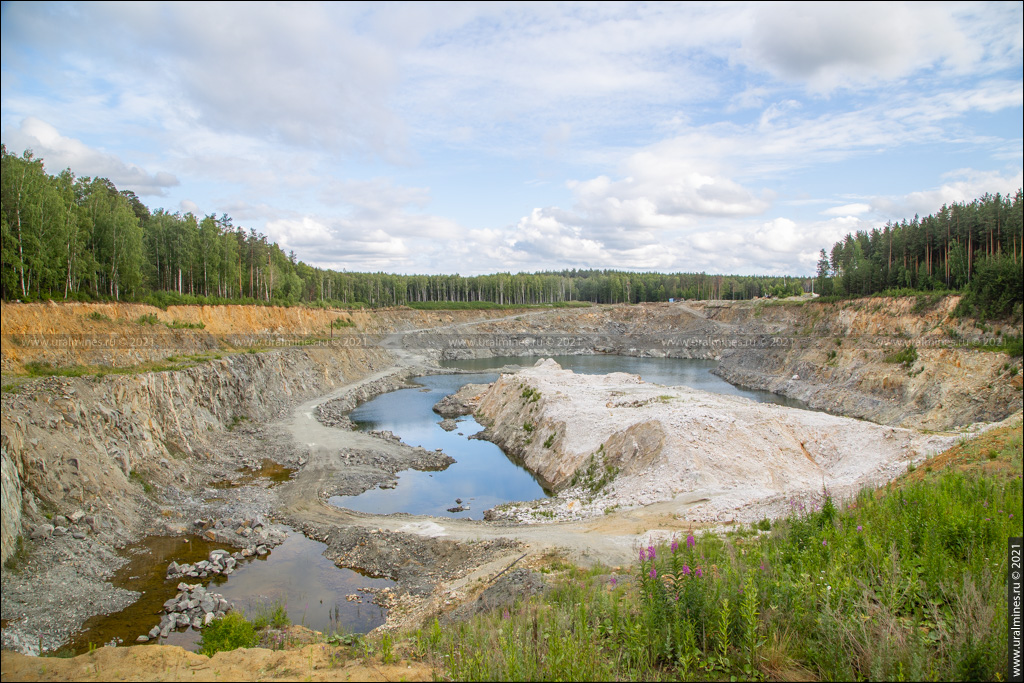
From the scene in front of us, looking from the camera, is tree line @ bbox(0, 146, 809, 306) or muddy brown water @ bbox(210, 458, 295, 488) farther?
tree line @ bbox(0, 146, 809, 306)

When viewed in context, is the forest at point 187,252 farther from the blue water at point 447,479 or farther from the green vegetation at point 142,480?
the blue water at point 447,479

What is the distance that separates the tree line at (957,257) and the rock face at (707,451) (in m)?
30.1

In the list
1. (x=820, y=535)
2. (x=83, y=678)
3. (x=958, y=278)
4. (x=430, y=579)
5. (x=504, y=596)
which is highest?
(x=958, y=278)

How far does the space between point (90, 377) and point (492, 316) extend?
97671 mm

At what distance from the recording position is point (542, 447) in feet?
97.0

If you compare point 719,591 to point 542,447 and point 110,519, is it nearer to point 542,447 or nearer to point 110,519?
point 110,519

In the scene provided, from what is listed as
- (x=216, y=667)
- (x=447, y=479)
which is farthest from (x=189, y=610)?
(x=447, y=479)

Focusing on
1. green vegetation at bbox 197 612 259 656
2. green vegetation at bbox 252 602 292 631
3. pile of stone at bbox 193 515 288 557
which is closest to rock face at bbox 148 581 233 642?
green vegetation at bbox 252 602 292 631

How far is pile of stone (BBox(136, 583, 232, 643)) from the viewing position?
13281mm

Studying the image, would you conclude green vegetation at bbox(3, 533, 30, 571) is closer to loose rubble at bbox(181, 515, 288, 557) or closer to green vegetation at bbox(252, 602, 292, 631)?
loose rubble at bbox(181, 515, 288, 557)

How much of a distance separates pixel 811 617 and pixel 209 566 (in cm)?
1734

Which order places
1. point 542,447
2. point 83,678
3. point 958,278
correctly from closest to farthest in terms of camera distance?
point 83,678
point 542,447
point 958,278

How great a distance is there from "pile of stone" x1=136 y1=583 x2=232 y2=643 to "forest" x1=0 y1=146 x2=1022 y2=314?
29176 mm

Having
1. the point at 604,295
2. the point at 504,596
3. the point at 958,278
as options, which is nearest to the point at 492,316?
the point at 604,295
